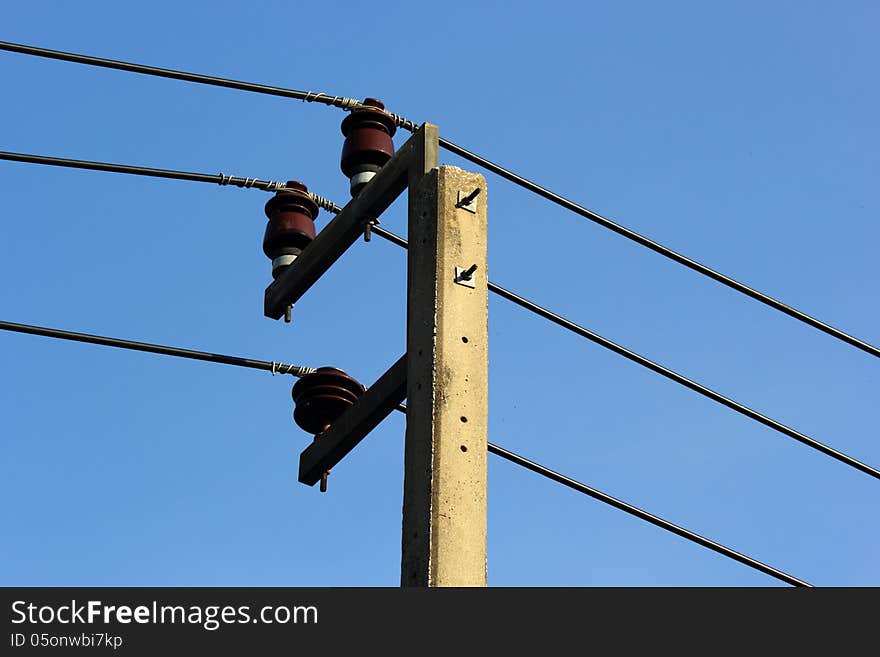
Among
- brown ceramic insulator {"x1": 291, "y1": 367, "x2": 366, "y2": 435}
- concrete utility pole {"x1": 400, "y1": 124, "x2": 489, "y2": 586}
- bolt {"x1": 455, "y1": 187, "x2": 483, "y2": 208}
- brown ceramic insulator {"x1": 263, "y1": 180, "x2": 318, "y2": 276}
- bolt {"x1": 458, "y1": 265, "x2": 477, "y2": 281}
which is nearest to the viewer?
concrete utility pole {"x1": 400, "y1": 124, "x2": 489, "y2": 586}

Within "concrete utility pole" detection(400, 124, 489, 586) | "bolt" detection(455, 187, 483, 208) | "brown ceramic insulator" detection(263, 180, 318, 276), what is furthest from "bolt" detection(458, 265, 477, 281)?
"brown ceramic insulator" detection(263, 180, 318, 276)

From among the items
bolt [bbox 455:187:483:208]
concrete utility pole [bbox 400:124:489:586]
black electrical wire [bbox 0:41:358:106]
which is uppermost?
black electrical wire [bbox 0:41:358:106]

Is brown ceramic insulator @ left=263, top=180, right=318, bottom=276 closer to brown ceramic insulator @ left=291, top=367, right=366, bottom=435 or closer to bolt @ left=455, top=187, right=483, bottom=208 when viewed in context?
brown ceramic insulator @ left=291, top=367, right=366, bottom=435

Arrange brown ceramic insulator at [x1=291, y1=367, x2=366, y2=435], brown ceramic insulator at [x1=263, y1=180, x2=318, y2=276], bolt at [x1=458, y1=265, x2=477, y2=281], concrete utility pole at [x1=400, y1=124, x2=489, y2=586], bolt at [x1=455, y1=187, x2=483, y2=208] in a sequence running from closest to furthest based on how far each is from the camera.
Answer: concrete utility pole at [x1=400, y1=124, x2=489, y2=586] < bolt at [x1=458, y1=265, x2=477, y2=281] < bolt at [x1=455, y1=187, x2=483, y2=208] < brown ceramic insulator at [x1=291, y1=367, x2=366, y2=435] < brown ceramic insulator at [x1=263, y1=180, x2=318, y2=276]

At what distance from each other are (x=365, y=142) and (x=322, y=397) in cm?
129

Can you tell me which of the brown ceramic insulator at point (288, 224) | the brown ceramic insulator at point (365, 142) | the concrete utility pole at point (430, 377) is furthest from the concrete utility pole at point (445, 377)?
the brown ceramic insulator at point (288, 224)

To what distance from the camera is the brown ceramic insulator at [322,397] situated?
976 centimetres

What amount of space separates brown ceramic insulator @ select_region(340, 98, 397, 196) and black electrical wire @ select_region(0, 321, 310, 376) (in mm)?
1264

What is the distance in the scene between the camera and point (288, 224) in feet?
33.9

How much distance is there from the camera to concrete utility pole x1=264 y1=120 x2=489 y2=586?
7.90 m

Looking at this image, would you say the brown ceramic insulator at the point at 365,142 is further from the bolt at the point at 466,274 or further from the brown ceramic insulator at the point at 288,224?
the bolt at the point at 466,274
